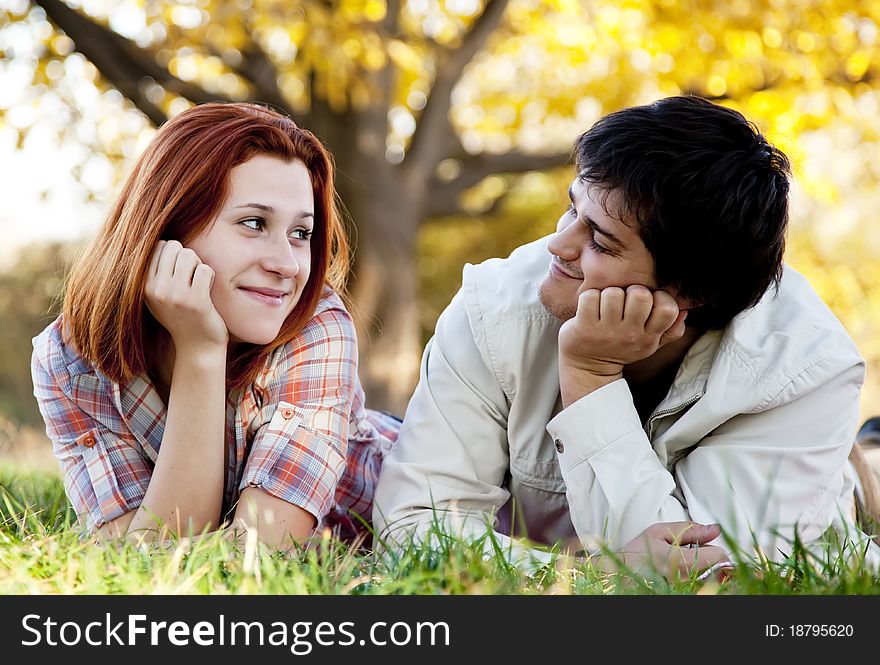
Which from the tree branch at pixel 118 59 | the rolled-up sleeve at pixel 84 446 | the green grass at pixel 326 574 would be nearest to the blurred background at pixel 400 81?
the tree branch at pixel 118 59

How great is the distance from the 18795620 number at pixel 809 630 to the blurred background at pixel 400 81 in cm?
452

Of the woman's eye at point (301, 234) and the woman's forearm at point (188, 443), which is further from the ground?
the woman's eye at point (301, 234)

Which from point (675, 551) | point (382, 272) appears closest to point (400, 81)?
point (382, 272)

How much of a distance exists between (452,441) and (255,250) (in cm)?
84

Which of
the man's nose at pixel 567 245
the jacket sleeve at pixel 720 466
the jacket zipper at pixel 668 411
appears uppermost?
the man's nose at pixel 567 245

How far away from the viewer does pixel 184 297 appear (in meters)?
2.62

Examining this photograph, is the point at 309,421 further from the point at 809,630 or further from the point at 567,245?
the point at 809,630

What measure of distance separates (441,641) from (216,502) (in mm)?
1247

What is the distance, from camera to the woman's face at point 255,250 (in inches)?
108

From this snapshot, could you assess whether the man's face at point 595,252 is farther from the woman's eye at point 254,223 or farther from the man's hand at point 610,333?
the woman's eye at point 254,223

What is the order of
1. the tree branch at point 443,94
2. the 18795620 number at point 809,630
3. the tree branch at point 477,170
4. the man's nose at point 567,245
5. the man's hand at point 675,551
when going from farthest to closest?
the tree branch at point 477,170, the tree branch at point 443,94, the man's nose at point 567,245, the man's hand at point 675,551, the 18795620 number at point 809,630

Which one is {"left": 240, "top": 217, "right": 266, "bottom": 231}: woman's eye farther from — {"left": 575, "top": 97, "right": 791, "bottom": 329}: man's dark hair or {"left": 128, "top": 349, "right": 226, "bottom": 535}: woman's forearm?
{"left": 575, "top": 97, "right": 791, "bottom": 329}: man's dark hair

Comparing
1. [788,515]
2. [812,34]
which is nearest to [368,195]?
[812,34]

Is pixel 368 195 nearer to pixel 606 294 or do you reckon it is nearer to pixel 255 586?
pixel 606 294
